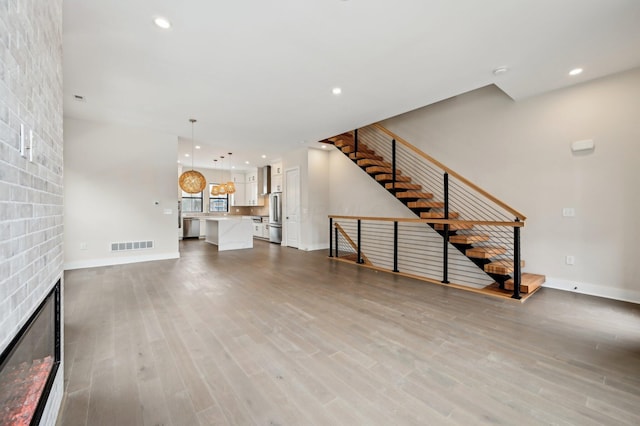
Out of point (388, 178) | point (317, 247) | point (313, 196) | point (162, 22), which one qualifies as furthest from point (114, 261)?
point (388, 178)

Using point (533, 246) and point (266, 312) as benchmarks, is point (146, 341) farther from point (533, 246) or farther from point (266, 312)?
point (533, 246)

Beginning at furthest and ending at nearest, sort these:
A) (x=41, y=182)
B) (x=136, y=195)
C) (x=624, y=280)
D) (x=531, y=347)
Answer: (x=136, y=195), (x=624, y=280), (x=531, y=347), (x=41, y=182)

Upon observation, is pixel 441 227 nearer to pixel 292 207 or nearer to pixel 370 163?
pixel 370 163

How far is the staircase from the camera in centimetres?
397

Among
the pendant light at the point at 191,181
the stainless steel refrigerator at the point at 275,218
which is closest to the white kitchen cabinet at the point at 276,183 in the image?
the stainless steel refrigerator at the point at 275,218

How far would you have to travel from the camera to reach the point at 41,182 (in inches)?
49.5

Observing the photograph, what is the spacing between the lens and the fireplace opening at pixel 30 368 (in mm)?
889

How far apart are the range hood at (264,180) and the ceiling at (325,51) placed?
18.4ft

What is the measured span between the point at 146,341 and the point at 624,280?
221 inches

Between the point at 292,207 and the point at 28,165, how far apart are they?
7098mm

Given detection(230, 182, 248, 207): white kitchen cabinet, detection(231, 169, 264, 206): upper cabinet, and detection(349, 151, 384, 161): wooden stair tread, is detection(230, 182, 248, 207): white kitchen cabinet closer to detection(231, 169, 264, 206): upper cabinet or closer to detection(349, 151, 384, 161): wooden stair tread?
detection(231, 169, 264, 206): upper cabinet

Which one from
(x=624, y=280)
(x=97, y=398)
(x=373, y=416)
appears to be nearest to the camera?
(x=373, y=416)

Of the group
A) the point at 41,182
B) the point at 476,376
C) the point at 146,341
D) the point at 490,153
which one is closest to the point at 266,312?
the point at 146,341

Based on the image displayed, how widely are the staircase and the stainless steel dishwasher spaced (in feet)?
21.2
